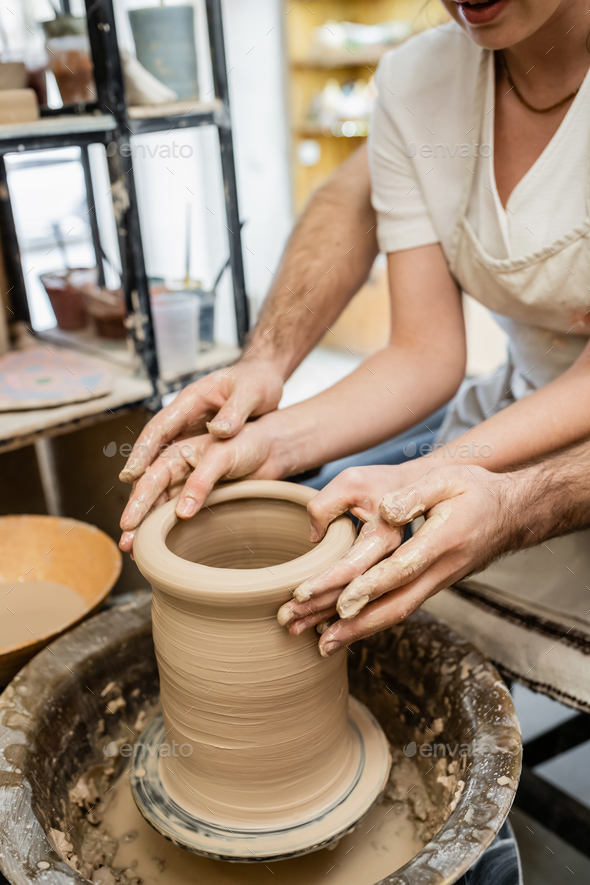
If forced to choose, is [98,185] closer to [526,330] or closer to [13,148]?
[13,148]

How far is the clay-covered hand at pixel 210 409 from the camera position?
1.08 meters

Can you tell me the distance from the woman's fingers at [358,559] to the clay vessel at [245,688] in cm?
3

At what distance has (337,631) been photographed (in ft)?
2.66

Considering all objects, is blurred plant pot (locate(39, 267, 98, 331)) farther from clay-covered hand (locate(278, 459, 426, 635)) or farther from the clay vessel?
clay-covered hand (locate(278, 459, 426, 635))

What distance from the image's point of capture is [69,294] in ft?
6.54

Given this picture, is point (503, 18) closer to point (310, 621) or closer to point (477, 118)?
point (477, 118)

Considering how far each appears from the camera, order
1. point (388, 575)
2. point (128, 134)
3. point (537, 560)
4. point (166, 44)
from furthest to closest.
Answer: point (166, 44) < point (128, 134) < point (537, 560) < point (388, 575)

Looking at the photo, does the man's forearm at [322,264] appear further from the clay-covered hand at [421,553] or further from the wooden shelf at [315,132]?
the wooden shelf at [315,132]

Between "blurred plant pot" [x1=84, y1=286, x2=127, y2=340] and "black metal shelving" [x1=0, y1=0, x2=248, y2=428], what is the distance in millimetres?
230

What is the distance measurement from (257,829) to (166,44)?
161cm

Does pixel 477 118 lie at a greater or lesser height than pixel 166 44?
lesser

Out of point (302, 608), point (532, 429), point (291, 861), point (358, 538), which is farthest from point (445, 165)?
point (291, 861)

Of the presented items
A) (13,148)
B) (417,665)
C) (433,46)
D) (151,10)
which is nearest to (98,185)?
(151,10)

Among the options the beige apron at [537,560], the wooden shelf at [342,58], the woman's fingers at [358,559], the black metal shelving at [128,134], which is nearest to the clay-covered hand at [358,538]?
the woman's fingers at [358,559]
